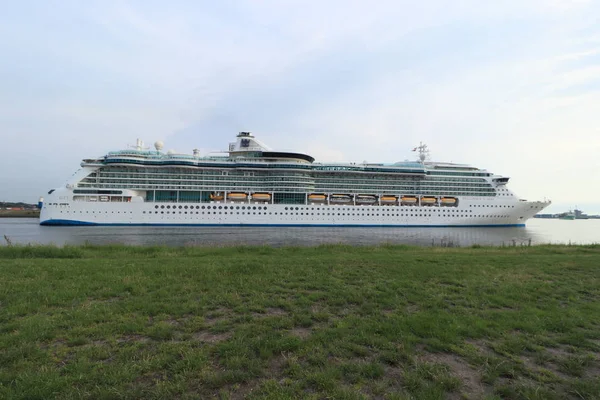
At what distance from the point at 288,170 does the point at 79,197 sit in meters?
33.3

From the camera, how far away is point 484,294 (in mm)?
6336

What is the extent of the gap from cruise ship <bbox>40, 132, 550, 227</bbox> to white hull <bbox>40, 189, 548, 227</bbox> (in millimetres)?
156

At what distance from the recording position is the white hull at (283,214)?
47156 mm

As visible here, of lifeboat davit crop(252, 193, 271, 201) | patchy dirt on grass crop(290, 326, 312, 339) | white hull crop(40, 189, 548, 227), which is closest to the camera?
patchy dirt on grass crop(290, 326, 312, 339)

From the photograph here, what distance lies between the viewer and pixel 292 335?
4328mm

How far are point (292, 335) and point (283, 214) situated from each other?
47658 millimetres

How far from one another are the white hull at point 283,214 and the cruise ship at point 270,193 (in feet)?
0.51

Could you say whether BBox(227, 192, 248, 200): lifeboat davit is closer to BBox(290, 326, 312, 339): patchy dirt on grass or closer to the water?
the water

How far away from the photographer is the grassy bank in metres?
3.16

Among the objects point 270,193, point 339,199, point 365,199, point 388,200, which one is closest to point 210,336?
point 270,193

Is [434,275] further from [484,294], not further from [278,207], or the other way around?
[278,207]

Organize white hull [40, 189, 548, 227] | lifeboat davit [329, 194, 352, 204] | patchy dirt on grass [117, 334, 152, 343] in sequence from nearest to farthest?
1. patchy dirt on grass [117, 334, 152, 343]
2. white hull [40, 189, 548, 227]
3. lifeboat davit [329, 194, 352, 204]

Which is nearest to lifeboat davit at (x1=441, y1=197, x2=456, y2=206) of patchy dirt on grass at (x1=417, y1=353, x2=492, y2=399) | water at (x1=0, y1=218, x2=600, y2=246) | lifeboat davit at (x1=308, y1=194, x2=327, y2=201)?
water at (x1=0, y1=218, x2=600, y2=246)

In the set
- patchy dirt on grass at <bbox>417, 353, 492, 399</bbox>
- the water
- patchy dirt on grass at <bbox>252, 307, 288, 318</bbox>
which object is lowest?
the water
